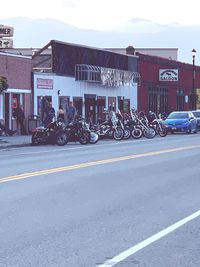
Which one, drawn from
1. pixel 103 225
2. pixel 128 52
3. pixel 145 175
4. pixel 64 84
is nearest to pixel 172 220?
pixel 103 225

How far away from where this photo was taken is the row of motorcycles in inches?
1204

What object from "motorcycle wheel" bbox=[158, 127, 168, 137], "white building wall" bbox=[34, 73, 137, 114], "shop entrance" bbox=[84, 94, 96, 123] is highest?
"white building wall" bbox=[34, 73, 137, 114]

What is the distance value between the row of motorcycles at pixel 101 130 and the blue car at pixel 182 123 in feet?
6.03

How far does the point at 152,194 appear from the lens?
13.5 metres

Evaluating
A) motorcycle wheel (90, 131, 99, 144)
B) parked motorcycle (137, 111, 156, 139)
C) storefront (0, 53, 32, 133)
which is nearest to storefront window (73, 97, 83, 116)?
storefront (0, 53, 32, 133)

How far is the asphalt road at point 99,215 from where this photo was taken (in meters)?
8.12

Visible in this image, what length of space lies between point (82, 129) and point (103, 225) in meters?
21.2

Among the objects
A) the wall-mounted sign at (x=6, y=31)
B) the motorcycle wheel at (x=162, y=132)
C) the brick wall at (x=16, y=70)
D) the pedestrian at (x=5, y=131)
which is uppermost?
the wall-mounted sign at (x=6, y=31)

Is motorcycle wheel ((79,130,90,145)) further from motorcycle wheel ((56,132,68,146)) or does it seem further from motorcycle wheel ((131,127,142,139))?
motorcycle wheel ((131,127,142,139))

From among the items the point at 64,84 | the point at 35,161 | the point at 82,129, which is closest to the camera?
the point at 35,161

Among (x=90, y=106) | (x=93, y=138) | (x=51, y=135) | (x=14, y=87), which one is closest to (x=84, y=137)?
(x=93, y=138)

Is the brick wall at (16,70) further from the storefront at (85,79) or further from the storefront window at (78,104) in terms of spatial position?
the storefront window at (78,104)

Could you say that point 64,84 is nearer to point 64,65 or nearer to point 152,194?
point 64,65

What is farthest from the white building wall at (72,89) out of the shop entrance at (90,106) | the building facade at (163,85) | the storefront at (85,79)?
the building facade at (163,85)
